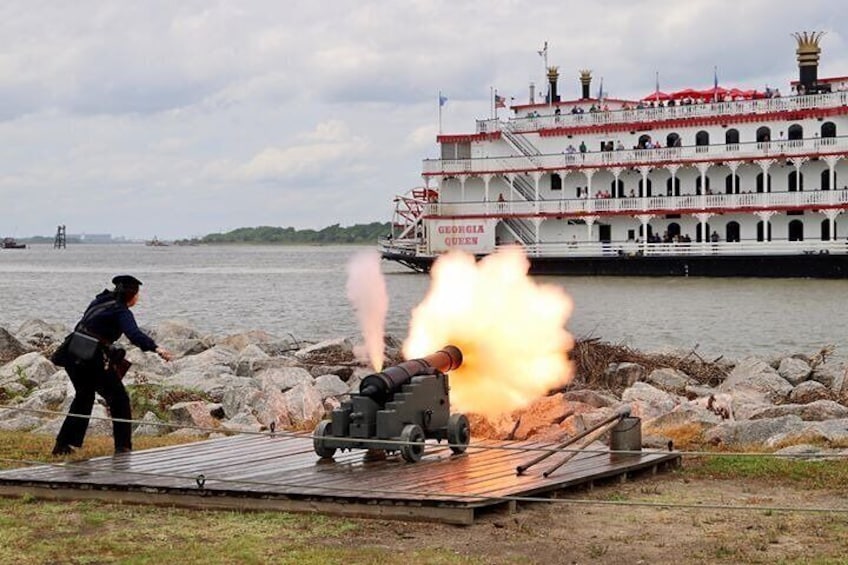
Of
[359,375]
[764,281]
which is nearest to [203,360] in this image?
[359,375]

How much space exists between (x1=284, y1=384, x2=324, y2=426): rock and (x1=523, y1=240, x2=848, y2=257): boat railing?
137 feet

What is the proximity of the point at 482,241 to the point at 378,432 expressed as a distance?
50583 millimetres

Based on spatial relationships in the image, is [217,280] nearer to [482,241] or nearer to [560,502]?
[482,241]

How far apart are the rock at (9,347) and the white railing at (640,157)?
3690cm

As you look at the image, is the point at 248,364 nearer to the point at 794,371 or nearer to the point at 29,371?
the point at 29,371

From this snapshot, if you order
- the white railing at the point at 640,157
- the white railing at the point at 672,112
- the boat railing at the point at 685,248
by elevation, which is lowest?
the boat railing at the point at 685,248

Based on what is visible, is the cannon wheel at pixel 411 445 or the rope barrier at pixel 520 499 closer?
the rope barrier at pixel 520 499

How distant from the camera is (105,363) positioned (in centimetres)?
1060

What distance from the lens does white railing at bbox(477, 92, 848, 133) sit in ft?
177

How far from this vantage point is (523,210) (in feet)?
195

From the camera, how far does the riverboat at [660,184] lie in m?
54.0

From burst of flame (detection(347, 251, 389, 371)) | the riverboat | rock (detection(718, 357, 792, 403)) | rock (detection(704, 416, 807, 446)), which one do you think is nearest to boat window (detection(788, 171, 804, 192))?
the riverboat

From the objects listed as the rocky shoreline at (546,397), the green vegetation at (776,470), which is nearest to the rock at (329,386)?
the rocky shoreline at (546,397)

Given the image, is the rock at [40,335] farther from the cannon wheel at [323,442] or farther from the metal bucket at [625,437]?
the metal bucket at [625,437]
